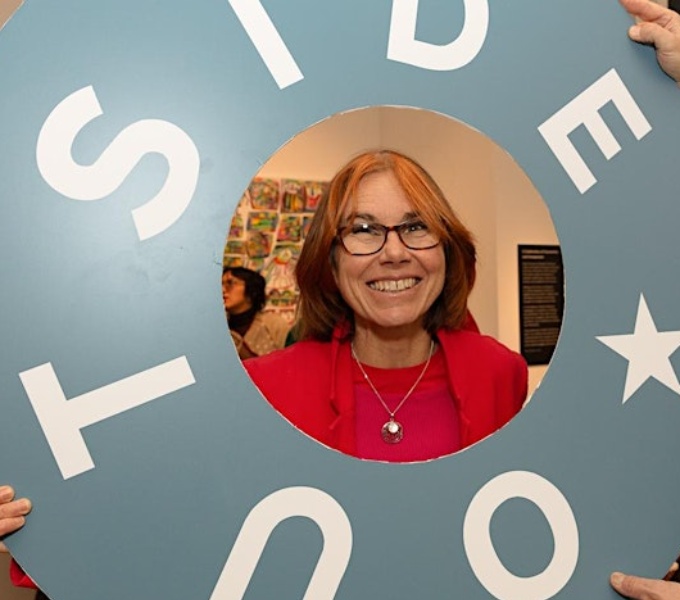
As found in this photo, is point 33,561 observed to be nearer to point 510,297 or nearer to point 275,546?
point 275,546

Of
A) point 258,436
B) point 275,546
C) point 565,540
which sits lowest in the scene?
point 565,540

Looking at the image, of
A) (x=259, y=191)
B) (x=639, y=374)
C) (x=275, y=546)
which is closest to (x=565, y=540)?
(x=639, y=374)

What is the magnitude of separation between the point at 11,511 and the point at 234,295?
320 millimetres

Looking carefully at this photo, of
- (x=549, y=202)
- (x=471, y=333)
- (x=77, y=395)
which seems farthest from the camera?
(x=471, y=333)

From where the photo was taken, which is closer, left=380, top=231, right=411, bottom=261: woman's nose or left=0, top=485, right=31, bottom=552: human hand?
left=0, top=485, right=31, bottom=552: human hand

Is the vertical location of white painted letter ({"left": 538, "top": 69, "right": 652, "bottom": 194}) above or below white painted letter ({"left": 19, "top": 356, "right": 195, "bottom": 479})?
above

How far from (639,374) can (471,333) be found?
0.20 metres

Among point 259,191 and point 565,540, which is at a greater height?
point 259,191

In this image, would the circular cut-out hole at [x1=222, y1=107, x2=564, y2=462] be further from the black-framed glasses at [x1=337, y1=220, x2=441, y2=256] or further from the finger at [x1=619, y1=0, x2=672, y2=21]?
the finger at [x1=619, y1=0, x2=672, y2=21]

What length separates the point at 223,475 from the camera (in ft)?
2.56

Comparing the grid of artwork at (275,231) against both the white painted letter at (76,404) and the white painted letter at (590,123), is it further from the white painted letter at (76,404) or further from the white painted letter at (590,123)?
the white painted letter at (590,123)

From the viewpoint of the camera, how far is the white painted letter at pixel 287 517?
779 mm

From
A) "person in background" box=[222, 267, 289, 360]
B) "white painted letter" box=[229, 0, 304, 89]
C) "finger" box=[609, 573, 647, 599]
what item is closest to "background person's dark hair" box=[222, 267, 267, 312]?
"person in background" box=[222, 267, 289, 360]

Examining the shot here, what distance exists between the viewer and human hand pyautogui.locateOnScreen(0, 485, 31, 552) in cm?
75
